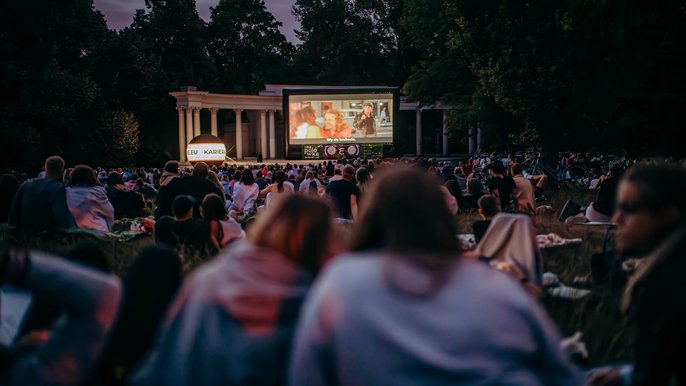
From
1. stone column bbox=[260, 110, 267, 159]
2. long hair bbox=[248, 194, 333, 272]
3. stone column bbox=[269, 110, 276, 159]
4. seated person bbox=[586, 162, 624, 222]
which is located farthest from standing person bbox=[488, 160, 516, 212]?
stone column bbox=[269, 110, 276, 159]

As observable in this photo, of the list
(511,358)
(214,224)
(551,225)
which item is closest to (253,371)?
(511,358)

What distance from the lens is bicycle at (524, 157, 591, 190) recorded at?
20.5 metres

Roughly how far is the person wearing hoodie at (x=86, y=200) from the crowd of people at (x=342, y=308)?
235 inches

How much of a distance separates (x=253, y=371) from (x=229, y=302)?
270 millimetres

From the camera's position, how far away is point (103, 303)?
8.65 ft

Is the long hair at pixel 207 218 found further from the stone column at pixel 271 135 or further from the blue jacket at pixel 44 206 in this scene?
the stone column at pixel 271 135

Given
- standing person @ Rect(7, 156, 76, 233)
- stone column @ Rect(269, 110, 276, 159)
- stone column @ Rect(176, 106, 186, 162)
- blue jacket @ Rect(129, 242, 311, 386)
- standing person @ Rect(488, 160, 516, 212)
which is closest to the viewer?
blue jacket @ Rect(129, 242, 311, 386)

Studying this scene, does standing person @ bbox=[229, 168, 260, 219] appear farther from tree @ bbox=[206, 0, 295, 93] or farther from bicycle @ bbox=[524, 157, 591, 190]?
tree @ bbox=[206, 0, 295, 93]

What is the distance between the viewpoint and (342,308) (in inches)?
75.1

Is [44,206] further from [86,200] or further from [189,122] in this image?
[189,122]

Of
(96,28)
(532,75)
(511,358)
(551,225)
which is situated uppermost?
(96,28)

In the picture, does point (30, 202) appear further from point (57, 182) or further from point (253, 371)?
point (253, 371)

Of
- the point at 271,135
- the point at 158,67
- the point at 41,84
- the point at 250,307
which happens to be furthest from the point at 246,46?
the point at 250,307

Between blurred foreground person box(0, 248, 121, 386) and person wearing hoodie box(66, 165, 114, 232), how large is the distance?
266 inches
